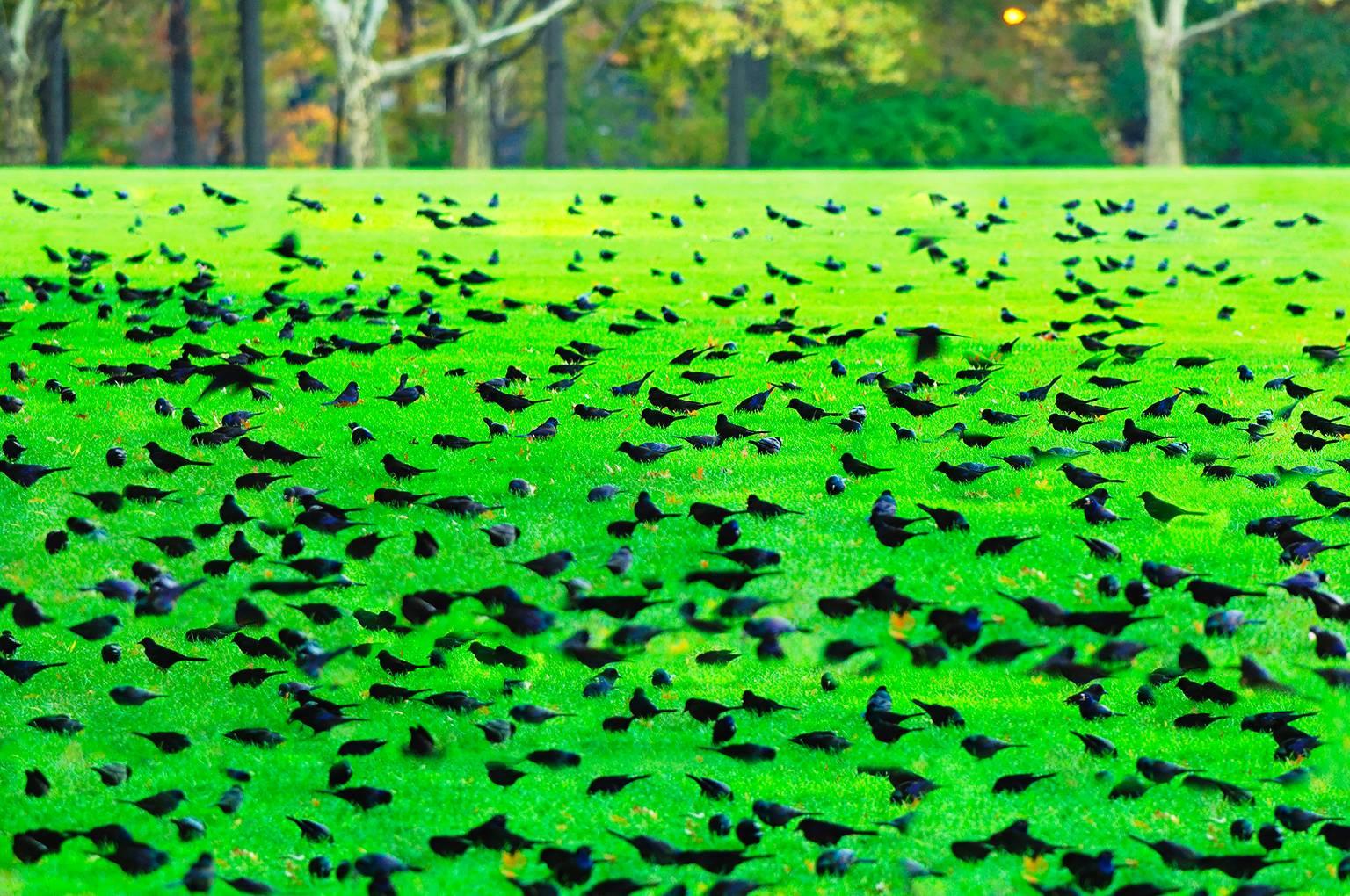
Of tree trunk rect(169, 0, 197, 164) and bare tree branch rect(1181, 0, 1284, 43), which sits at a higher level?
bare tree branch rect(1181, 0, 1284, 43)

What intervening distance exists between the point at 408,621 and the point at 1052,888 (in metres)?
3.87

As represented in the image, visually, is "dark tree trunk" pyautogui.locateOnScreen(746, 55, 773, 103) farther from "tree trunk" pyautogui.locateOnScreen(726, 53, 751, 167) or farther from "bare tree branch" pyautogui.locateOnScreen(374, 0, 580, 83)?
"bare tree branch" pyautogui.locateOnScreen(374, 0, 580, 83)

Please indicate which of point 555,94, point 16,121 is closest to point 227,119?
point 16,121

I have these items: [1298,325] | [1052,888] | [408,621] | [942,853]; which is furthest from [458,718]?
[1298,325]

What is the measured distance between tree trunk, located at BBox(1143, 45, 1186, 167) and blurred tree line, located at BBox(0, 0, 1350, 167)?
62 millimetres

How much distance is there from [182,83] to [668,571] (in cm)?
3895

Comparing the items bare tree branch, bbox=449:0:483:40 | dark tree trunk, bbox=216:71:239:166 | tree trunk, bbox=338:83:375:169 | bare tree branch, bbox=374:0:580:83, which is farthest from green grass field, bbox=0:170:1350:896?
dark tree trunk, bbox=216:71:239:166

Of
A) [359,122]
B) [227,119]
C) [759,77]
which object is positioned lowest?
[359,122]

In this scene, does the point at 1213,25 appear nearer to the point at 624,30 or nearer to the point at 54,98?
the point at 624,30

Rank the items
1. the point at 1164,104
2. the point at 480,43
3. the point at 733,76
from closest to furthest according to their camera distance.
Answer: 1. the point at 480,43
2. the point at 1164,104
3. the point at 733,76

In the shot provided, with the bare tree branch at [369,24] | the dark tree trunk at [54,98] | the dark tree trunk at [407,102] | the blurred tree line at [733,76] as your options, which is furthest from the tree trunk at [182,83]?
the dark tree trunk at [407,102]

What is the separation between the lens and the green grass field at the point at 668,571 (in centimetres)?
760

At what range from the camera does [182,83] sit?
45.2m

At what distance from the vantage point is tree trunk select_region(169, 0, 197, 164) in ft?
146
